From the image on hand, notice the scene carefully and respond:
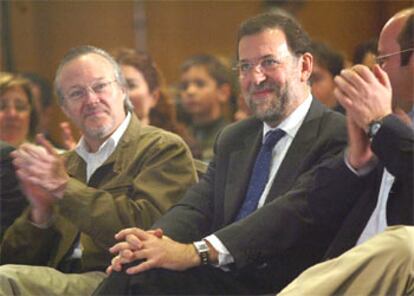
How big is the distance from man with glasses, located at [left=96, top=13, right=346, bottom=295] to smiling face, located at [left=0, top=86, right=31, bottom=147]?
1.29m

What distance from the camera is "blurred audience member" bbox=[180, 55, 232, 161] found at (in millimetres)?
4531

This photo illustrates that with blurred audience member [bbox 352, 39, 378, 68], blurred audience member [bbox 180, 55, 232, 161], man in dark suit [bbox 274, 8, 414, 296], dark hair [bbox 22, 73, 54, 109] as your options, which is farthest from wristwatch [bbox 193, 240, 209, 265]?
dark hair [bbox 22, 73, 54, 109]

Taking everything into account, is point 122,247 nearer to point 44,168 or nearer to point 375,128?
point 44,168

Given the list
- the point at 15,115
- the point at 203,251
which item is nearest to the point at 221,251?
the point at 203,251

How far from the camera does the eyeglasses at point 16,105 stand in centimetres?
386

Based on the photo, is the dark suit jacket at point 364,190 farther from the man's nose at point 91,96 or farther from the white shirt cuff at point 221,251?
the man's nose at point 91,96

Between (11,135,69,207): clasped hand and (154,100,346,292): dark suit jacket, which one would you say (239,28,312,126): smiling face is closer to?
(154,100,346,292): dark suit jacket

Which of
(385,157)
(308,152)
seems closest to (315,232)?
(308,152)

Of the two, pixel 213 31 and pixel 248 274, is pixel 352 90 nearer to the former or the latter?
pixel 248 274

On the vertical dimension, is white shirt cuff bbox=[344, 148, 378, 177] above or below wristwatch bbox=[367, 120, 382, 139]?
below

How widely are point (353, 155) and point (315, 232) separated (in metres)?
0.27

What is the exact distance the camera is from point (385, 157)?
2.19 metres

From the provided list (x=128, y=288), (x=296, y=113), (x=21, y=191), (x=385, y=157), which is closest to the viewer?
(x=385, y=157)

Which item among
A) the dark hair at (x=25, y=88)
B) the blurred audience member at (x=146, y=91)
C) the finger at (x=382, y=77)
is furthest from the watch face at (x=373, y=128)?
the dark hair at (x=25, y=88)
